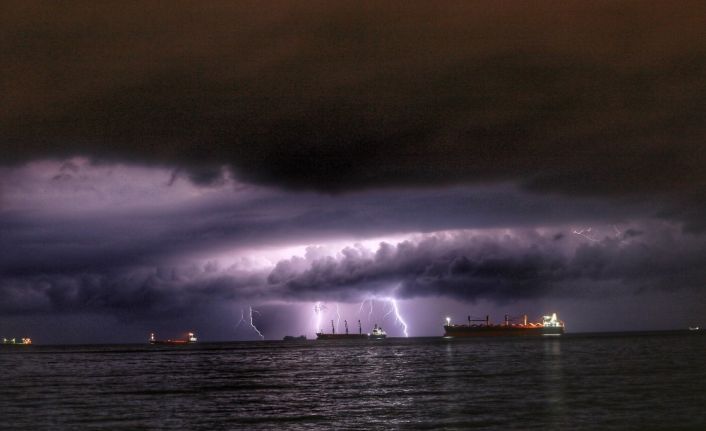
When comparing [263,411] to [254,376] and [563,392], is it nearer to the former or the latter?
[563,392]

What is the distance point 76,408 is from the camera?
6275cm

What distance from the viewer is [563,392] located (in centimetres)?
6531

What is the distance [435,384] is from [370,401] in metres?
18.0

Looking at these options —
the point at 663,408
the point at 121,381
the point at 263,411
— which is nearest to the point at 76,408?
the point at 263,411

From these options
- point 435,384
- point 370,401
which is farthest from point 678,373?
point 370,401

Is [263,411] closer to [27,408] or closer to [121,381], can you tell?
[27,408]

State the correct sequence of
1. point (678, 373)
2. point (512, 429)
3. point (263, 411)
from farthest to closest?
1. point (678, 373)
2. point (263, 411)
3. point (512, 429)

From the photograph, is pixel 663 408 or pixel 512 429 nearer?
pixel 512 429

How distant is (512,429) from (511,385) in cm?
3110

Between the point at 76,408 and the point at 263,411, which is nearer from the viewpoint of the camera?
the point at 263,411

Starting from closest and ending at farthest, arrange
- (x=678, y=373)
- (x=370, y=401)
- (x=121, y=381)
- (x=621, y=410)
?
1. (x=621, y=410)
2. (x=370, y=401)
3. (x=678, y=373)
4. (x=121, y=381)

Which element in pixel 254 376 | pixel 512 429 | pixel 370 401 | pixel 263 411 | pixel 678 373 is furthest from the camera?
pixel 254 376

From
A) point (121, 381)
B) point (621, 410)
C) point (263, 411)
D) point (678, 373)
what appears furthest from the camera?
point (121, 381)

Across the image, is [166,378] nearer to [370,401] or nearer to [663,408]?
[370,401]
